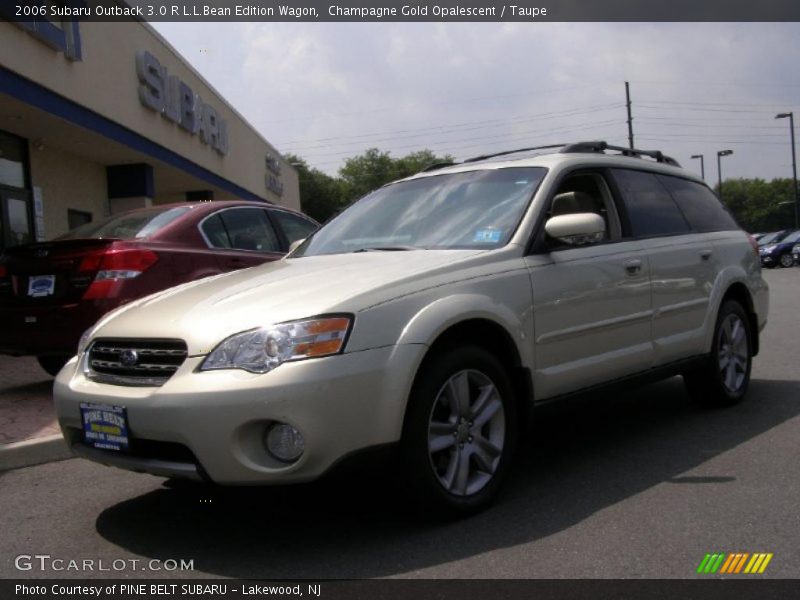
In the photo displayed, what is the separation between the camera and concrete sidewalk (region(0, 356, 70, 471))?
4.89 m

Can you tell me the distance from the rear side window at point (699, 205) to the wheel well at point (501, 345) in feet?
7.77

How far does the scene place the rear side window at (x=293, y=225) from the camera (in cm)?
777

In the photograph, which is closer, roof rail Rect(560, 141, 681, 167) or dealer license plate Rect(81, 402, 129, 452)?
dealer license plate Rect(81, 402, 129, 452)

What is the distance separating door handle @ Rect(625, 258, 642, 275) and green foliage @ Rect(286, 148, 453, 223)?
6711cm

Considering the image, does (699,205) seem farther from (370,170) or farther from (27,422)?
(370,170)

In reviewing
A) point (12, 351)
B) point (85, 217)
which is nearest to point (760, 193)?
point (85, 217)

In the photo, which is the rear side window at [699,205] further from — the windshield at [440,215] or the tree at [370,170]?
the tree at [370,170]

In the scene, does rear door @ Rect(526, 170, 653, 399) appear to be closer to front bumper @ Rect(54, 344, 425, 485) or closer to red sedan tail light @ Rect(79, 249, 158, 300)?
front bumper @ Rect(54, 344, 425, 485)

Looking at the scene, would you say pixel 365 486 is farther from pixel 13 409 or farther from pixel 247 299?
pixel 13 409

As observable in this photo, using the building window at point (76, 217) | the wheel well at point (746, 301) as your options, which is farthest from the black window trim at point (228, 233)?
the building window at point (76, 217)

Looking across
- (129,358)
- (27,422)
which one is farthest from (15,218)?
(129,358)

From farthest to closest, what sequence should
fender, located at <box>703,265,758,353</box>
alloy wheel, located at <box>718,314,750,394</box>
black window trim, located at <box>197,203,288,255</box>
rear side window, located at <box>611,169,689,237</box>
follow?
black window trim, located at <box>197,203,288,255</box> → alloy wheel, located at <box>718,314,750,394</box> → fender, located at <box>703,265,758,353</box> → rear side window, located at <box>611,169,689,237</box>

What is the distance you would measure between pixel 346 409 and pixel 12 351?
13.2 ft

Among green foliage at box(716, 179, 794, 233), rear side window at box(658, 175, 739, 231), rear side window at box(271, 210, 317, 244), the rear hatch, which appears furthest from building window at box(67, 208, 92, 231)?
green foliage at box(716, 179, 794, 233)
